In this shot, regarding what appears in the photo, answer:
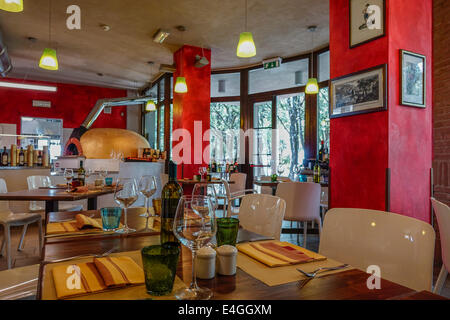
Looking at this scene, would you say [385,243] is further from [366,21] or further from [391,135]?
[366,21]

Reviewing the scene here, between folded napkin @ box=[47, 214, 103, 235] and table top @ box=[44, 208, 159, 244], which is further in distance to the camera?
folded napkin @ box=[47, 214, 103, 235]

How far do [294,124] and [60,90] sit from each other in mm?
6743

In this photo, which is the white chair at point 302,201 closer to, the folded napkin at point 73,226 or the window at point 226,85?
the folded napkin at point 73,226

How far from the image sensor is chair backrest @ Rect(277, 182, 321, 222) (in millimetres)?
3320

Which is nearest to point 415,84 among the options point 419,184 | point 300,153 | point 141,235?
point 419,184

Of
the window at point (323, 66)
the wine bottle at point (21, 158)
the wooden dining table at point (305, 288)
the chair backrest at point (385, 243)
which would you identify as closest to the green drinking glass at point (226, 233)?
the wooden dining table at point (305, 288)

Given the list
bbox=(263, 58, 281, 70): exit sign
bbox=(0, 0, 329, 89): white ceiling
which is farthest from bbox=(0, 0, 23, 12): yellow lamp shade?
bbox=(263, 58, 281, 70): exit sign

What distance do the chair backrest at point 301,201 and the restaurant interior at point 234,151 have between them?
0.7 inches

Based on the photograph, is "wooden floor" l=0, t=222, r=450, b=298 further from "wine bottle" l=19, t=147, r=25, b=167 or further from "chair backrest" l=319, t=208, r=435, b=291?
"chair backrest" l=319, t=208, r=435, b=291

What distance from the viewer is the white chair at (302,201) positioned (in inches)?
131

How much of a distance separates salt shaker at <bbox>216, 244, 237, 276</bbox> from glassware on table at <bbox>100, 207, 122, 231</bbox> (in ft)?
2.15

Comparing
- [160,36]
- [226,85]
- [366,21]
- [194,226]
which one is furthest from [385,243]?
[226,85]

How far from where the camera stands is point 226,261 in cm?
81

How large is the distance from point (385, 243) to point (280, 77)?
6087mm
